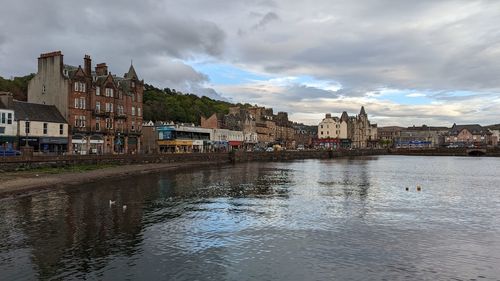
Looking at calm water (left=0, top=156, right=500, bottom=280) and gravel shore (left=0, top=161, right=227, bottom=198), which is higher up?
gravel shore (left=0, top=161, right=227, bottom=198)

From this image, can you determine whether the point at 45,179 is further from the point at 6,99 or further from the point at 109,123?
the point at 109,123

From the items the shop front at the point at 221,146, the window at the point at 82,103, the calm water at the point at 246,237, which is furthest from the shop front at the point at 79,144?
the shop front at the point at 221,146

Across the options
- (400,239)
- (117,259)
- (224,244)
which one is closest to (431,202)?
(400,239)

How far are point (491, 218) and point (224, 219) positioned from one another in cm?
1715

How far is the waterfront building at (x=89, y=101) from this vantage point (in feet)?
230

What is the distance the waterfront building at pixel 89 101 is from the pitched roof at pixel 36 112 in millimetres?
1775

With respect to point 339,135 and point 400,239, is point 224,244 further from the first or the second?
point 339,135

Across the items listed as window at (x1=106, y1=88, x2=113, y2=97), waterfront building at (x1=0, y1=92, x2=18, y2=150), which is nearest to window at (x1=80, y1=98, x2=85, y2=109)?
window at (x1=106, y1=88, x2=113, y2=97)

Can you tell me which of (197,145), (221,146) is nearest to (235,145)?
(221,146)

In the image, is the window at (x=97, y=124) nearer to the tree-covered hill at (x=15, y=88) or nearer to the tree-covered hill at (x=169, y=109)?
the tree-covered hill at (x=15, y=88)

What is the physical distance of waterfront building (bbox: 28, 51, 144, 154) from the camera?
70.2 meters

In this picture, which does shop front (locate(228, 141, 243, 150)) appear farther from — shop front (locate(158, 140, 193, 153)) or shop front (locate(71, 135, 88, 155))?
shop front (locate(71, 135, 88, 155))

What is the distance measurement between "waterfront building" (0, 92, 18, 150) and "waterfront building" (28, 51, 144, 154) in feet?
34.3

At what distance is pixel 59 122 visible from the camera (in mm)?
67375
